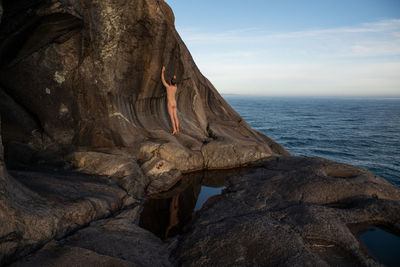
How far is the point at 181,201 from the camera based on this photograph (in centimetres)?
605

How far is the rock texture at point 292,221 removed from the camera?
3441 mm


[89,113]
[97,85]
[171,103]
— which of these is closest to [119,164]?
[89,113]

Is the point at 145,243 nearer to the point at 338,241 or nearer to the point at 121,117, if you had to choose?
the point at 338,241

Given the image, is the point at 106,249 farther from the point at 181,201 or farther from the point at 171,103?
the point at 171,103

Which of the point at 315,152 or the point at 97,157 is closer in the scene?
the point at 97,157

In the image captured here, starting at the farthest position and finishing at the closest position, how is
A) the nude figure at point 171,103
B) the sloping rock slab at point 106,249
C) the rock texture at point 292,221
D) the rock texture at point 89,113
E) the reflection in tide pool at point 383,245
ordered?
the nude figure at point 171,103 → the rock texture at point 89,113 → the reflection in tide pool at point 383,245 → the rock texture at point 292,221 → the sloping rock slab at point 106,249

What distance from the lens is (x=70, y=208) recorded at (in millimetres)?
3941

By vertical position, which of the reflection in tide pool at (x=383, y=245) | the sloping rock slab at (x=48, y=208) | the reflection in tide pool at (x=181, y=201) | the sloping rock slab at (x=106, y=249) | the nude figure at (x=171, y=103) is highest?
the nude figure at (x=171, y=103)

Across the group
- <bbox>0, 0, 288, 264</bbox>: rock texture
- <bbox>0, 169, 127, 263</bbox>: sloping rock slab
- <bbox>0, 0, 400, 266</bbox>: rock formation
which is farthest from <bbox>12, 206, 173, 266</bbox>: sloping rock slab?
<bbox>0, 0, 288, 264</bbox>: rock texture

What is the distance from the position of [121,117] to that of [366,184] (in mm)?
6779

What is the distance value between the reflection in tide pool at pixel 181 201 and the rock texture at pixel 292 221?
430mm

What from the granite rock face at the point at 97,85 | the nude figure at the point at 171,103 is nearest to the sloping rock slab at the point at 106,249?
the granite rock face at the point at 97,85

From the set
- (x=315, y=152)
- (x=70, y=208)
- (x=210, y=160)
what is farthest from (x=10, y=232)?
(x=315, y=152)

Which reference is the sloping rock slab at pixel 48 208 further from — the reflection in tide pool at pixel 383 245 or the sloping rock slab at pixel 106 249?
the reflection in tide pool at pixel 383 245
